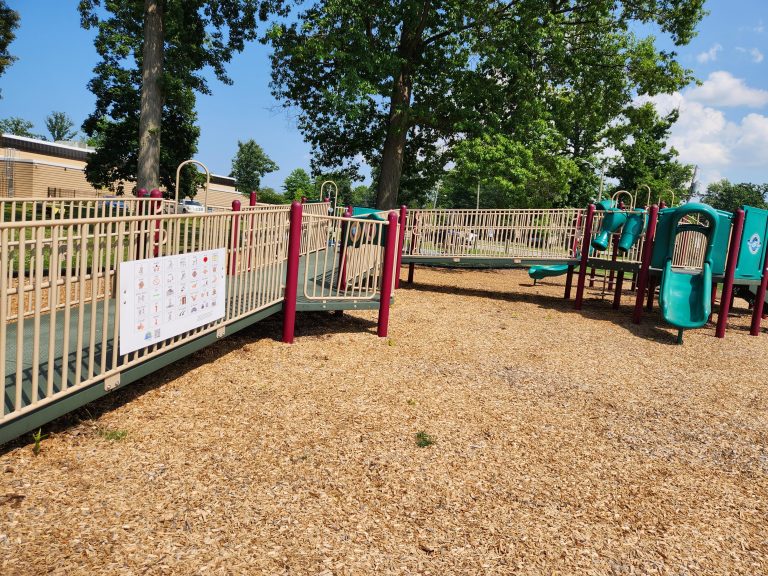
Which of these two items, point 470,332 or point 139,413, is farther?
point 470,332

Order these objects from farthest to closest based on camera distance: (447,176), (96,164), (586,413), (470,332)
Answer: (96,164) < (447,176) < (470,332) < (586,413)

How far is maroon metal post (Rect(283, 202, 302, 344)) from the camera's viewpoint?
648 cm

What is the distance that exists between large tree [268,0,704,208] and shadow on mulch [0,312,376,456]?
968cm

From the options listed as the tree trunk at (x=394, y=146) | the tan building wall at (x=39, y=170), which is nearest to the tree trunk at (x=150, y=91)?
the tree trunk at (x=394, y=146)

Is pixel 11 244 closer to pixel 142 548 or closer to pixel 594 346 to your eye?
pixel 142 548

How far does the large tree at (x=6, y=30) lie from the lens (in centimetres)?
2456

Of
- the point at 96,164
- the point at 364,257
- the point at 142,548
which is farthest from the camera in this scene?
the point at 96,164

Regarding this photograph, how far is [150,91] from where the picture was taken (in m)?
16.2

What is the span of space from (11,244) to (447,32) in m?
17.7

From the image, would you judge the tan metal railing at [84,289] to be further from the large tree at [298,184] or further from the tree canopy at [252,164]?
the tree canopy at [252,164]

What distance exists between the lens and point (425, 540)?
302cm

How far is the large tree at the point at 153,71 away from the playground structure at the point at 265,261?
823 centimetres

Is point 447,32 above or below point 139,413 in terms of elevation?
above

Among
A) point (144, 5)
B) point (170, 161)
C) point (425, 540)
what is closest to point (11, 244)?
point (425, 540)
